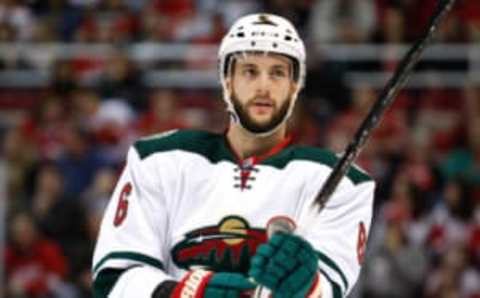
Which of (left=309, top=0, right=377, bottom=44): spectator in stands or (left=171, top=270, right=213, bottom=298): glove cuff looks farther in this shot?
(left=309, top=0, right=377, bottom=44): spectator in stands

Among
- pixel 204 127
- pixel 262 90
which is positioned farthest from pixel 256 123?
pixel 204 127

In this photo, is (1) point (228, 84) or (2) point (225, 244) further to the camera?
(1) point (228, 84)

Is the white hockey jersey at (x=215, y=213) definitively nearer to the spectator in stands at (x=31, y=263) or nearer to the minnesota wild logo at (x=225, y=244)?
the minnesota wild logo at (x=225, y=244)

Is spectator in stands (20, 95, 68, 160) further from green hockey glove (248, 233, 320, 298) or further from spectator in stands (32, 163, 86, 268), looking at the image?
green hockey glove (248, 233, 320, 298)

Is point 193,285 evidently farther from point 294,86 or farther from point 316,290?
point 294,86

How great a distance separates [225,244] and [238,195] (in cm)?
15

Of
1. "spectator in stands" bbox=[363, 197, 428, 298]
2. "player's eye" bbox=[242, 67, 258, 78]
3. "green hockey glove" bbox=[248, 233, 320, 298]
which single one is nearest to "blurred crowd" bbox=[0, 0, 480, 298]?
"spectator in stands" bbox=[363, 197, 428, 298]

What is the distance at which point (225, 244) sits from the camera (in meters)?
4.31

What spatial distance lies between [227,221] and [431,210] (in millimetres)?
5064

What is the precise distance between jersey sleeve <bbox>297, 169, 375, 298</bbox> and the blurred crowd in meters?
4.39

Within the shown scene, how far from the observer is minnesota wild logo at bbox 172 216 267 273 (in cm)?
429

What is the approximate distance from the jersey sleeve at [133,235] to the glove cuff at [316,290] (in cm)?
44

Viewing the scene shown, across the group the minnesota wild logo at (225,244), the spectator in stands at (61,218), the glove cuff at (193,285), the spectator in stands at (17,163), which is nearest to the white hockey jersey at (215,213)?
the minnesota wild logo at (225,244)

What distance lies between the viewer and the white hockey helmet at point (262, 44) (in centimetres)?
437
